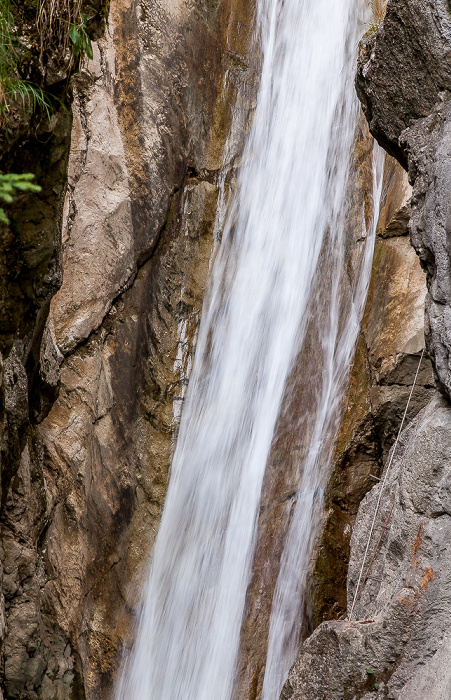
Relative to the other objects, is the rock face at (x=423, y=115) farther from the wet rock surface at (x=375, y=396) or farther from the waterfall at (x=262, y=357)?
the waterfall at (x=262, y=357)

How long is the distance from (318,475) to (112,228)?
3069 millimetres

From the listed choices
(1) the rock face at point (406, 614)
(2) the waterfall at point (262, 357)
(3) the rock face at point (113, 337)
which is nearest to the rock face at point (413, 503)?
(1) the rock face at point (406, 614)

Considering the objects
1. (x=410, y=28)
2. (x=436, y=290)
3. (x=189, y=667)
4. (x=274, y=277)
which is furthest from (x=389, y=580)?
(x=274, y=277)

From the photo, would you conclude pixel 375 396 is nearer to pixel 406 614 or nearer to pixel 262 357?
pixel 262 357

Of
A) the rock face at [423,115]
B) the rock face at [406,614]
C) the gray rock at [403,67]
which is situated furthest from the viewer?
the gray rock at [403,67]

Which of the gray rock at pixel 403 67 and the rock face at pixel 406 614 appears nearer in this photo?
the rock face at pixel 406 614

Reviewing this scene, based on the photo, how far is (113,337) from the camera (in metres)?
6.19

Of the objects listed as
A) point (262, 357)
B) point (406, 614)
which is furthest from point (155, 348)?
point (406, 614)

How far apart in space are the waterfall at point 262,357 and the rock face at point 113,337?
22cm

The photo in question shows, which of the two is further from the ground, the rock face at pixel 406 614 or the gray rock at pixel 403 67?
the gray rock at pixel 403 67

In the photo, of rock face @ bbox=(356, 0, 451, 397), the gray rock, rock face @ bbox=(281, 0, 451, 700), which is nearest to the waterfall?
rock face @ bbox=(281, 0, 451, 700)

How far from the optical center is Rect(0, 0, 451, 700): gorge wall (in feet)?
12.0

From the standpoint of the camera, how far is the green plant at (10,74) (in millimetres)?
3387

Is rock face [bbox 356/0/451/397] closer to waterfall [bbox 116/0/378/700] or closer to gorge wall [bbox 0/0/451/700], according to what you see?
gorge wall [bbox 0/0/451/700]
